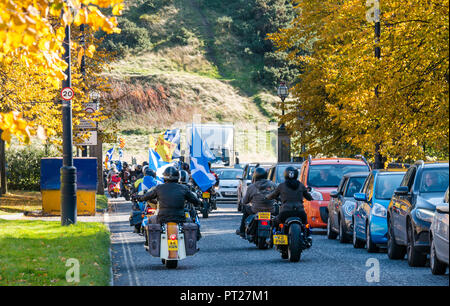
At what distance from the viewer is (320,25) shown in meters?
31.9

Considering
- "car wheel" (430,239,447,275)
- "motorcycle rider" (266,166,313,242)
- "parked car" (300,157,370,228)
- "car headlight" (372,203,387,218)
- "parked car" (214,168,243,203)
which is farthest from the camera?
"parked car" (214,168,243,203)

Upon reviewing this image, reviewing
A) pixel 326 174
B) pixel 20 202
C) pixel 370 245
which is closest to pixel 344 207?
pixel 370 245

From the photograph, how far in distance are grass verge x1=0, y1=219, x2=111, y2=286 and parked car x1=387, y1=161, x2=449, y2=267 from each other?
4814mm

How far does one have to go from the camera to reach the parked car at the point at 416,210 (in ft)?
45.3

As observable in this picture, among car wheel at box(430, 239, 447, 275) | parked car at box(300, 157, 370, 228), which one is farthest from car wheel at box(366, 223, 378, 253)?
parked car at box(300, 157, 370, 228)

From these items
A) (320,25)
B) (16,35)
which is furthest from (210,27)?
(16,35)

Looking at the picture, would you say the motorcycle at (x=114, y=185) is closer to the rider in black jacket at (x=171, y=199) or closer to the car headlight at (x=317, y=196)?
the car headlight at (x=317, y=196)

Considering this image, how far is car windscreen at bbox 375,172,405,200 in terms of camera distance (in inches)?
707

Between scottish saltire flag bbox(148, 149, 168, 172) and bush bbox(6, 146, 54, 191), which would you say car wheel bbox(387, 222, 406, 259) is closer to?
scottish saltire flag bbox(148, 149, 168, 172)

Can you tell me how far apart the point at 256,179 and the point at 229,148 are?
4020 cm

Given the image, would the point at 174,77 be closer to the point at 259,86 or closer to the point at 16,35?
the point at 259,86

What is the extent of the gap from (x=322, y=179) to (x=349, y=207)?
4265 millimetres

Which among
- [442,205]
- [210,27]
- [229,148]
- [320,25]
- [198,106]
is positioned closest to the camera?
[442,205]
